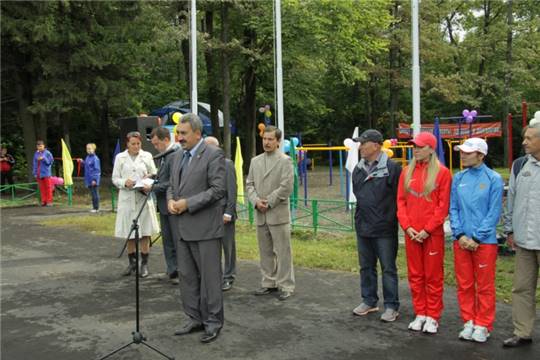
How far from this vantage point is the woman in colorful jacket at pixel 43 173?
17859mm

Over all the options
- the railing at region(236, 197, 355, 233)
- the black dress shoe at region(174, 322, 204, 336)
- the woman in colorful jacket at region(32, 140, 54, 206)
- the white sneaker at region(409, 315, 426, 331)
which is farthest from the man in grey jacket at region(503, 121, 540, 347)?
the woman in colorful jacket at region(32, 140, 54, 206)

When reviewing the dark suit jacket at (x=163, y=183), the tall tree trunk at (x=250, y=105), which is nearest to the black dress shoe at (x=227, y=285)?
the dark suit jacket at (x=163, y=183)

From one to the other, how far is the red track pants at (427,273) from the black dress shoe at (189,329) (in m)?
2.03

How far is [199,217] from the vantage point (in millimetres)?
5094

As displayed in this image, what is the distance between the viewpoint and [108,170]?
31.2 m

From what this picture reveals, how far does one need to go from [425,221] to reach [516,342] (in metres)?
1.25

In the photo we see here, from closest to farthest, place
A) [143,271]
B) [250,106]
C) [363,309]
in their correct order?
1. [363,309]
2. [143,271]
3. [250,106]

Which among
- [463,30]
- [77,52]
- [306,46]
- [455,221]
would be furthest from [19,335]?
[463,30]

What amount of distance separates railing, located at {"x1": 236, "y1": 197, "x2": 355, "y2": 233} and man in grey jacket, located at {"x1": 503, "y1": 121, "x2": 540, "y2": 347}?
5210mm

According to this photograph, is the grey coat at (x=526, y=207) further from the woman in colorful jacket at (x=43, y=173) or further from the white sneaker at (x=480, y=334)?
the woman in colorful jacket at (x=43, y=173)

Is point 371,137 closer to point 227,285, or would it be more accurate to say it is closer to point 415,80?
point 227,285

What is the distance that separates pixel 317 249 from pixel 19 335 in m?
5.10

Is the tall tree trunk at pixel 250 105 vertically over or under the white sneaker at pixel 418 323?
over

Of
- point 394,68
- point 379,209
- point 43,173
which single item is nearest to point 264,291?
point 379,209
